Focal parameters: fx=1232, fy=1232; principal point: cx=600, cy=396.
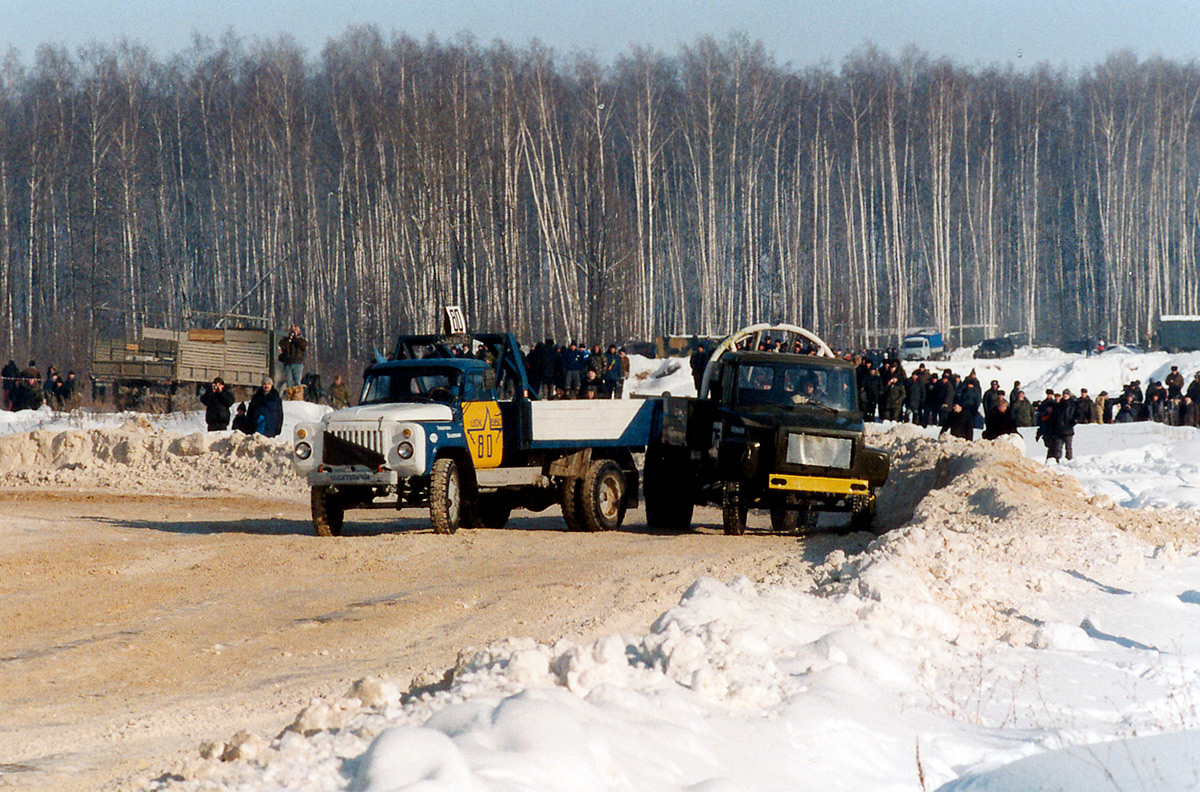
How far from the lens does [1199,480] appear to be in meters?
17.0

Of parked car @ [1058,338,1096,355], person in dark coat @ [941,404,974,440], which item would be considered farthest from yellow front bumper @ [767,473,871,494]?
parked car @ [1058,338,1096,355]

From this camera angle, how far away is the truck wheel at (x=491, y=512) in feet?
47.9

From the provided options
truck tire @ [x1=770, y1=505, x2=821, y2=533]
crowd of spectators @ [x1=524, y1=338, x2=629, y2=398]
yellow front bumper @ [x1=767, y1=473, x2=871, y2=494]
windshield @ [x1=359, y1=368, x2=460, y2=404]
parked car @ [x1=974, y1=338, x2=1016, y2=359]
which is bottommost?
truck tire @ [x1=770, y1=505, x2=821, y2=533]

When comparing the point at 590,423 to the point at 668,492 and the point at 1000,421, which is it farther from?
the point at 1000,421

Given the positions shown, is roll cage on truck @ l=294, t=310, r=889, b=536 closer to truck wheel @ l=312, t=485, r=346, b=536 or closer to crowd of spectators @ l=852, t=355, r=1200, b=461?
truck wheel @ l=312, t=485, r=346, b=536

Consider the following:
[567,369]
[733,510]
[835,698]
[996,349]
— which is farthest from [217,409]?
[996,349]

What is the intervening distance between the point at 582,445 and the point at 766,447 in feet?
7.62

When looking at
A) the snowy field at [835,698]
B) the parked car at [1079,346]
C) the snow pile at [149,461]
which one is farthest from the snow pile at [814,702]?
the parked car at [1079,346]

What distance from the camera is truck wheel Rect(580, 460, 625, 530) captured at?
14.1m

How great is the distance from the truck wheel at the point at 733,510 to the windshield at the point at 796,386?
112cm

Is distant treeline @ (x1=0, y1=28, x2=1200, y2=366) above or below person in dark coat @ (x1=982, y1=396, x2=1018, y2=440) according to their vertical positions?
above

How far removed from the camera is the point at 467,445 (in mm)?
13523

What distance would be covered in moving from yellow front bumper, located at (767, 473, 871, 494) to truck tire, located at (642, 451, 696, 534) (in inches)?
71.3

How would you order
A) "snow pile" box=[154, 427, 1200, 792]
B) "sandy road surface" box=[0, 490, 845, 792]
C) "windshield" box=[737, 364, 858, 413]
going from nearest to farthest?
"snow pile" box=[154, 427, 1200, 792] → "sandy road surface" box=[0, 490, 845, 792] → "windshield" box=[737, 364, 858, 413]
